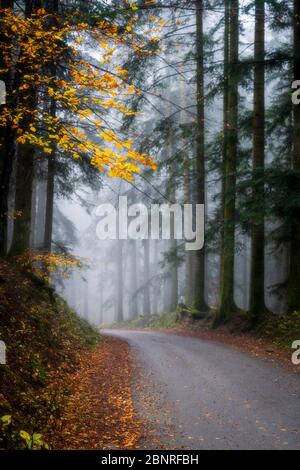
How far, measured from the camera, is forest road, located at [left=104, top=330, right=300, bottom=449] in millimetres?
5215

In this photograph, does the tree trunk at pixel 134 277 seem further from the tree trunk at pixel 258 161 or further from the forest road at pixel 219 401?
the forest road at pixel 219 401

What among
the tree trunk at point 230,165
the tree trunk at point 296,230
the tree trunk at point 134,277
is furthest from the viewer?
the tree trunk at point 134,277

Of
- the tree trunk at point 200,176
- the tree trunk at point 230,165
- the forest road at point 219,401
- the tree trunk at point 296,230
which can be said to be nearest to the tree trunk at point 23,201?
the forest road at point 219,401

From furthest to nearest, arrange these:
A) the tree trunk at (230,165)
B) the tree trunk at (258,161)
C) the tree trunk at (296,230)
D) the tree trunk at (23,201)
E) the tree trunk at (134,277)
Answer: the tree trunk at (134,277) < the tree trunk at (230,165) < the tree trunk at (258,161) < the tree trunk at (296,230) < the tree trunk at (23,201)

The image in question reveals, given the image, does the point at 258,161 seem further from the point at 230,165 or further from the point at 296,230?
the point at 296,230

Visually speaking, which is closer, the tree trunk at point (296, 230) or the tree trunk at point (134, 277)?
the tree trunk at point (296, 230)

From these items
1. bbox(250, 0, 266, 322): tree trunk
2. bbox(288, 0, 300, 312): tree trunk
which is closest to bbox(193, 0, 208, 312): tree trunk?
bbox(250, 0, 266, 322): tree trunk

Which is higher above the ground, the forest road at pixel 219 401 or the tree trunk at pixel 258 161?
the tree trunk at pixel 258 161

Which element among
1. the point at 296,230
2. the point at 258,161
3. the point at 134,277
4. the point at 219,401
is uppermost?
the point at 258,161

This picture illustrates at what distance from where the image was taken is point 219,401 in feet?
22.3

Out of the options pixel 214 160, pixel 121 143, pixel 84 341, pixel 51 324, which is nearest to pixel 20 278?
pixel 51 324

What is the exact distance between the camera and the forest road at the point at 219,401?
5215 millimetres

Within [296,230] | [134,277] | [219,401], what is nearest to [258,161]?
[296,230]

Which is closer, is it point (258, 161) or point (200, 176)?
point (258, 161)
